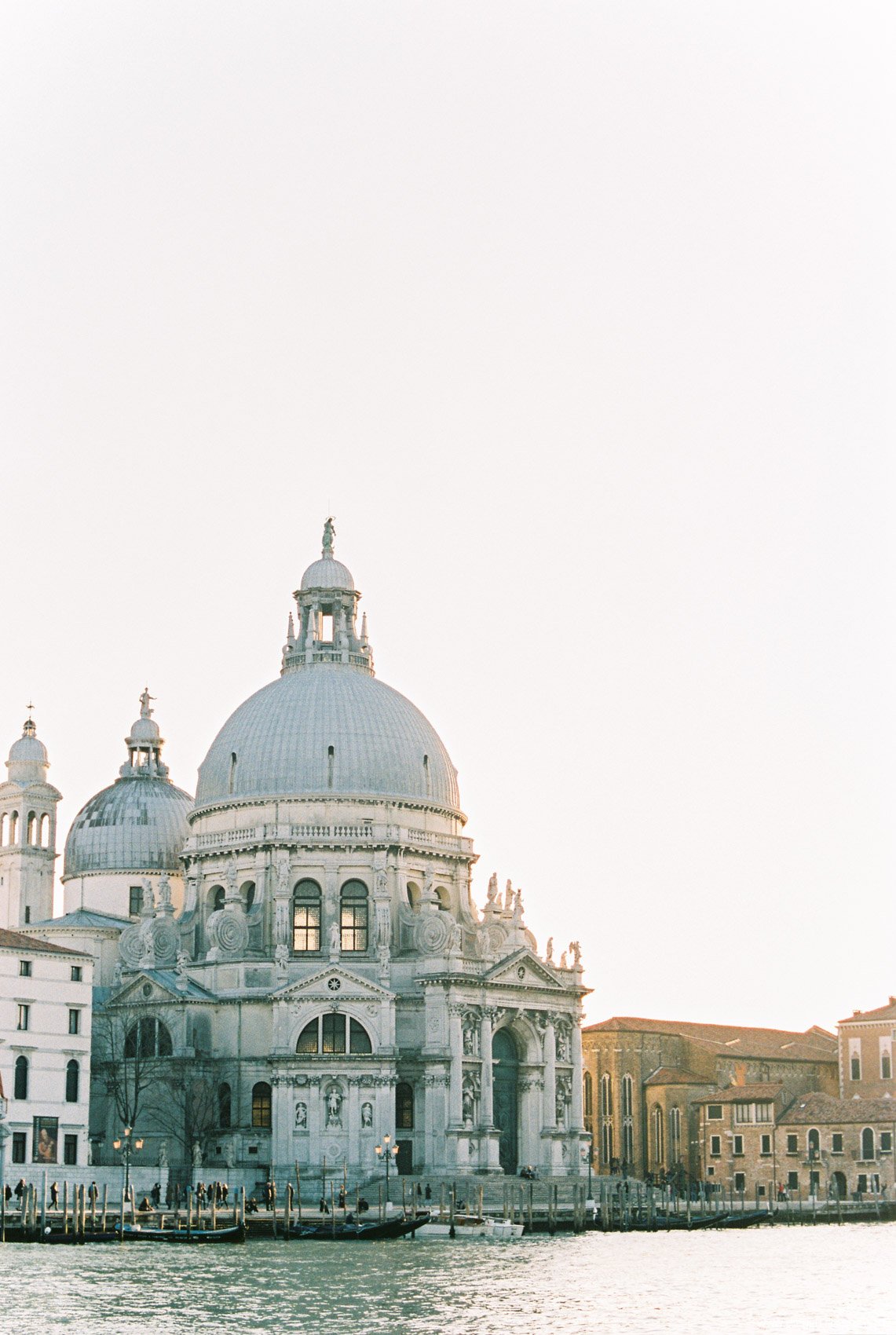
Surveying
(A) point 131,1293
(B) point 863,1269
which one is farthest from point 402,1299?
(B) point 863,1269

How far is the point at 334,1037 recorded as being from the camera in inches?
3118

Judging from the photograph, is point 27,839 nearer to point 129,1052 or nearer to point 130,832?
point 130,832

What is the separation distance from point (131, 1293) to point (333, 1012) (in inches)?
1193

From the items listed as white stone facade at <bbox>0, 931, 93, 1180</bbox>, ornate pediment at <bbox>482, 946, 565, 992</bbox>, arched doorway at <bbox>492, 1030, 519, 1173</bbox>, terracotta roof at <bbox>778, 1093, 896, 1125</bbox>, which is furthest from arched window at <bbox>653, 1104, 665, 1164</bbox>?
white stone facade at <bbox>0, 931, 93, 1180</bbox>

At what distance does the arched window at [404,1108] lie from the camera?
3147 inches

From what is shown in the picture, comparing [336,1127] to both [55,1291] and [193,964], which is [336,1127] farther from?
[55,1291]

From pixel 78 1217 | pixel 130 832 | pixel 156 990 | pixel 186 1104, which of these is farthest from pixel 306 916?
pixel 78 1217

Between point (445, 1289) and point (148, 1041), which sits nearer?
point (445, 1289)

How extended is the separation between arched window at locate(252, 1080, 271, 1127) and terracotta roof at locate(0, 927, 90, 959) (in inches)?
→ 372

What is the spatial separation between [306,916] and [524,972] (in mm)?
8220

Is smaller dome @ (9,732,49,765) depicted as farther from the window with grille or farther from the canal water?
the canal water

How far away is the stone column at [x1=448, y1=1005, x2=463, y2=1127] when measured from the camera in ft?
259

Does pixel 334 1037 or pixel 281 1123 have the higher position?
pixel 334 1037

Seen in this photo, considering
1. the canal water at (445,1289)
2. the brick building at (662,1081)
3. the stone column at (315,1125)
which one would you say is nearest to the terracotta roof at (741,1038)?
the brick building at (662,1081)
